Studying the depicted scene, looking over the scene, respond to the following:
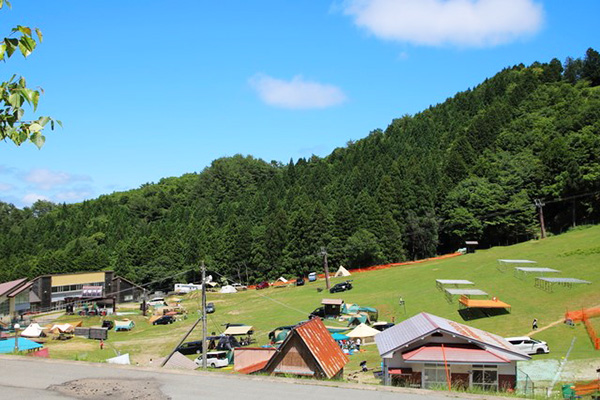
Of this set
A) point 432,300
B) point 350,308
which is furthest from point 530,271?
point 350,308

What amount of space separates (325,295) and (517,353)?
40648mm

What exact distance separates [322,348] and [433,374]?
5.73m

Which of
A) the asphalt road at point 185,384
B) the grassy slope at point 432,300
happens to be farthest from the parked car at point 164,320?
the asphalt road at point 185,384

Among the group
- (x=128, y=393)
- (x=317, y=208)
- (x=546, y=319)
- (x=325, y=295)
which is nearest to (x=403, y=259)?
(x=317, y=208)

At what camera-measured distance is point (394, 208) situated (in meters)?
91.8

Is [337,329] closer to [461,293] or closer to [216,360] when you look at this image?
[216,360]

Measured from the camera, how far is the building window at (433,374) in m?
21.1

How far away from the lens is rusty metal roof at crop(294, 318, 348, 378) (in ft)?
60.8

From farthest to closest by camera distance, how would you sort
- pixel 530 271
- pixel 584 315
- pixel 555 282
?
pixel 530 271
pixel 555 282
pixel 584 315

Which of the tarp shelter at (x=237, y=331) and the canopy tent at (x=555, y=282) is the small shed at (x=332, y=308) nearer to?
the tarp shelter at (x=237, y=331)

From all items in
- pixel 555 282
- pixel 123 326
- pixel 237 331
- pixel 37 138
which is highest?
pixel 37 138

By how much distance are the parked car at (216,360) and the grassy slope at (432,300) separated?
5.65 metres

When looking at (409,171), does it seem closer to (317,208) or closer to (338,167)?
(317,208)

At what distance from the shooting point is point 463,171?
99.8 metres
